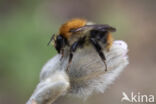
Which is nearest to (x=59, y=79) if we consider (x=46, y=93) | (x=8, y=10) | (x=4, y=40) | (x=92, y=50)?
(x=46, y=93)

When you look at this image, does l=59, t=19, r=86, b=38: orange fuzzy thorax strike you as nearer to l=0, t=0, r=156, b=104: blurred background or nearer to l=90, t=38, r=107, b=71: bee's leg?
l=90, t=38, r=107, b=71: bee's leg

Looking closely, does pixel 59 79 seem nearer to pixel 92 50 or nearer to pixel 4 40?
pixel 92 50

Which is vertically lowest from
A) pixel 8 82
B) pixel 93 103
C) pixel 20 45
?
pixel 93 103

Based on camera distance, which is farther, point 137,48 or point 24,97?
point 137,48

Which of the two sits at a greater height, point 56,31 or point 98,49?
point 98,49

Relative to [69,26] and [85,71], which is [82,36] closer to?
[69,26]

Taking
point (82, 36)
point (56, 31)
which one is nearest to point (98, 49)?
point (82, 36)

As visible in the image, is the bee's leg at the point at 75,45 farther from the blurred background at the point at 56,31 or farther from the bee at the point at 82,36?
the blurred background at the point at 56,31
